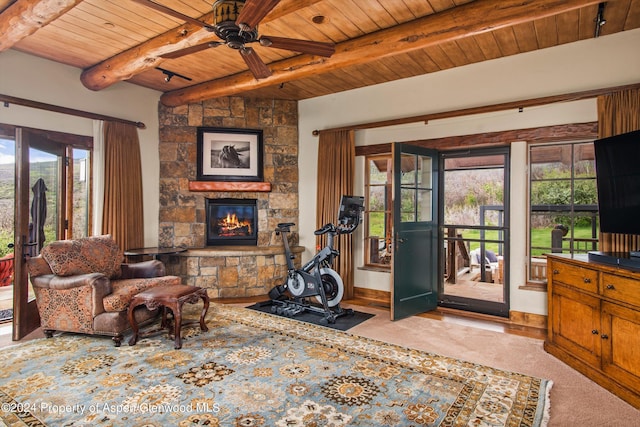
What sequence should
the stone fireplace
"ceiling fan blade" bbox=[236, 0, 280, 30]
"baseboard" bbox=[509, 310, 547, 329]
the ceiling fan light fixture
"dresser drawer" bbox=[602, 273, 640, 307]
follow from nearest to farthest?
"ceiling fan blade" bbox=[236, 0, 280, 30], the ceiling fan light fixture, "dresser drawer" bbox=[602, 273, 640, 307], "baseboard" bbox=[509, 310, 547, 329], the stone fireplace

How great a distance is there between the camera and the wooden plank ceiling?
300 cm

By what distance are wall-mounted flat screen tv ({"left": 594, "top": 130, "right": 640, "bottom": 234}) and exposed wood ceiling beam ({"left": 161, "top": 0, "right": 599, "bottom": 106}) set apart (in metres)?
1.09

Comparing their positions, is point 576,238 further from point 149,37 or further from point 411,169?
point 149,37

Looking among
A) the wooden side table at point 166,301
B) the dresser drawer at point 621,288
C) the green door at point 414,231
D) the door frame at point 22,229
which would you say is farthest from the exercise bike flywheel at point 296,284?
the dresser drawer at point 621,288

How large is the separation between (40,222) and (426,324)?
4.36 m

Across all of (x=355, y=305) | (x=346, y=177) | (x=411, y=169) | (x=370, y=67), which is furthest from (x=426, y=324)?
(x=370, y=67)

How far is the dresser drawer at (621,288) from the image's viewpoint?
8.01 feet

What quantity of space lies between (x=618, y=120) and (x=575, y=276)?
1.57m

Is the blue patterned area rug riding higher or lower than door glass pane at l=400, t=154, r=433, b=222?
lower

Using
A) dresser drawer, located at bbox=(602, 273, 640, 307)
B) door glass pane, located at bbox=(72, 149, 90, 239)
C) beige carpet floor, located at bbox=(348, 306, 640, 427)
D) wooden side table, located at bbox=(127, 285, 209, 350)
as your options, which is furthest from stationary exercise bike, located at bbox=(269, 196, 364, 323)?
door glass pane, located at bbox=(72, 149, 90, 239)

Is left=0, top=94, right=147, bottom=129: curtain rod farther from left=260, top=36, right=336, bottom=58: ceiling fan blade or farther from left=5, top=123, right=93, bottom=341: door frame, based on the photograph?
left=260, top=36, right=336, bottom=58: ceiling fan blade

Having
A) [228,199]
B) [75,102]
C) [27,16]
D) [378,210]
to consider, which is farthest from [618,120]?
[75,102]

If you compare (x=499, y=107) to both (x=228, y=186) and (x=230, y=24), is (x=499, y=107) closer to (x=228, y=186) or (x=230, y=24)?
(x=230, y=24)

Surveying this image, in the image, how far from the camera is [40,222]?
4.04m
